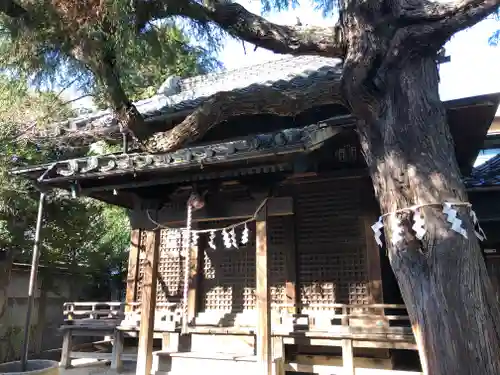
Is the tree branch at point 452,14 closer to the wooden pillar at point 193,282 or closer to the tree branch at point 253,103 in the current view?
the tree branch at point 253,103

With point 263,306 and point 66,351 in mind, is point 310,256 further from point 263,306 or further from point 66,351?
point 66,351

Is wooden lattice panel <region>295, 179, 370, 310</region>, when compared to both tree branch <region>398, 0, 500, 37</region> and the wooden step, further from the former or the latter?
tree branch <region>398, 0, 500, 37</region>

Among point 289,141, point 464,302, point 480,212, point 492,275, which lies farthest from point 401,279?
point 492,275

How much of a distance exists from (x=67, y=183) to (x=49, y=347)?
9.22m

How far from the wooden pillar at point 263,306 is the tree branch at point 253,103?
2.13m

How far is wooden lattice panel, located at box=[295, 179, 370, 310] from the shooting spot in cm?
664

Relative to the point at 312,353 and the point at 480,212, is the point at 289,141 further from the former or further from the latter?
the point at 480,212

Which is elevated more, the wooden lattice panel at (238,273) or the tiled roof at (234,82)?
the tiled roof at (234,82)

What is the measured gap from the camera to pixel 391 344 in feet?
18.8

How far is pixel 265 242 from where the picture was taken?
19.0ft

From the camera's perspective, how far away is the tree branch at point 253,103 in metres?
4.09

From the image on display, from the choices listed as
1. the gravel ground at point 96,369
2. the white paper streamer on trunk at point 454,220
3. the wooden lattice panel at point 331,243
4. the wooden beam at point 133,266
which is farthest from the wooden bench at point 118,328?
the white paper streamer on trunk at point 454,220

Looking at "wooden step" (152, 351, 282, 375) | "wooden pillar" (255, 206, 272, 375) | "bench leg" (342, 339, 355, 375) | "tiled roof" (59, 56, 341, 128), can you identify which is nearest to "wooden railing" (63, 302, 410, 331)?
"bench leg" (342, 339, 355, 375)

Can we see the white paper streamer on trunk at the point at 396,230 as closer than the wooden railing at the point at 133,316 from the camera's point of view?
Yes
